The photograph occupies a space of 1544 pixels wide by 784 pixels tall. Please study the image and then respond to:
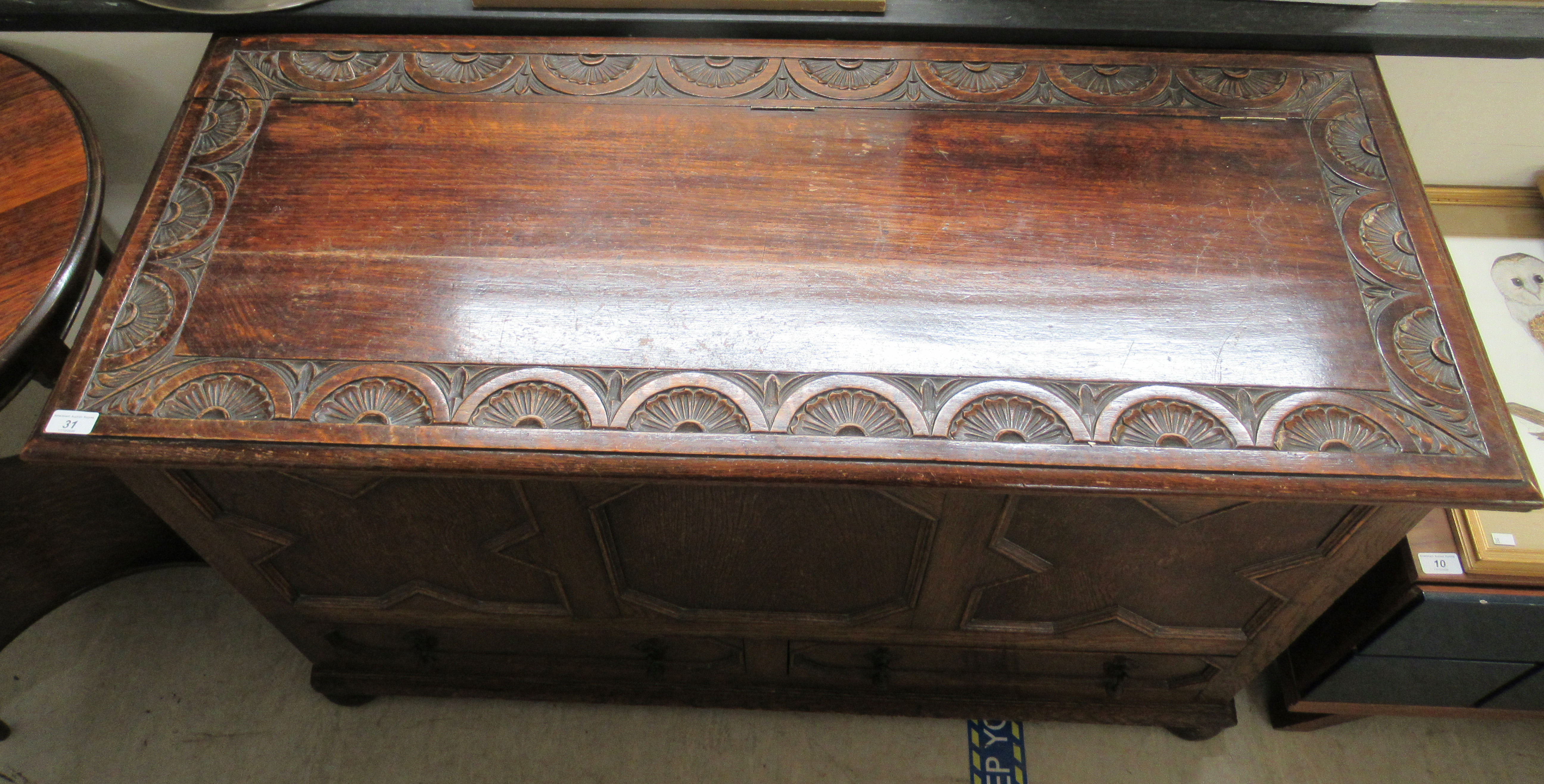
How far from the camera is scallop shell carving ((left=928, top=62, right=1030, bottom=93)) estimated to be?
1.12 meters

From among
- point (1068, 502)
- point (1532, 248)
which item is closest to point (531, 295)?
point (1068, 502)

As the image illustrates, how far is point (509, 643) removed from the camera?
1.35 meters

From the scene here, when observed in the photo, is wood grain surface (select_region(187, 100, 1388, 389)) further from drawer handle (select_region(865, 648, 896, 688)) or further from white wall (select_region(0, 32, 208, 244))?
drawer handle (select_region(865, 648, 896, 688))

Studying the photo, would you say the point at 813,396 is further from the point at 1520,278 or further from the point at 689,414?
the point at 1520,278

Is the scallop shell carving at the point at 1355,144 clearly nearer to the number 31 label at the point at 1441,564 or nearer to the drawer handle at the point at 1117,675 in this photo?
the number 31 label at the point at 1441,564

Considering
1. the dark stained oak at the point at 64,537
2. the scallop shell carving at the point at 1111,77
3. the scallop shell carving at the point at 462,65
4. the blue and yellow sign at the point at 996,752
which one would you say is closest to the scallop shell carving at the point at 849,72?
the scallop shell carving at the point at 1111,77

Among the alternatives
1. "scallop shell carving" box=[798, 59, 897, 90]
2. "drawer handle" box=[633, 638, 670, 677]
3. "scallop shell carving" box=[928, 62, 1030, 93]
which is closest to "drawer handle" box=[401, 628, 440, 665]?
"drawer handle" box=[633, 638, 670, 677]

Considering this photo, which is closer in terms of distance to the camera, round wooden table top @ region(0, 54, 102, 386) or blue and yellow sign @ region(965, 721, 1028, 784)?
round wooden table top @ region(0, 54, 102, 386)

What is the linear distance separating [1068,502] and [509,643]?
85cm

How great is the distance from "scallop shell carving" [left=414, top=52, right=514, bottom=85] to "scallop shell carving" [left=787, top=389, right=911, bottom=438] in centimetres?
63

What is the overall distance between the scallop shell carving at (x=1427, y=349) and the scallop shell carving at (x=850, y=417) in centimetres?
53

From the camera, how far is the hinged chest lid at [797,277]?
2.84 feet

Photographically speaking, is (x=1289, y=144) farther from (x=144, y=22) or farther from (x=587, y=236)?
(x=144, y=22)

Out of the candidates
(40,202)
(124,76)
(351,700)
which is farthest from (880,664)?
(124,76)
